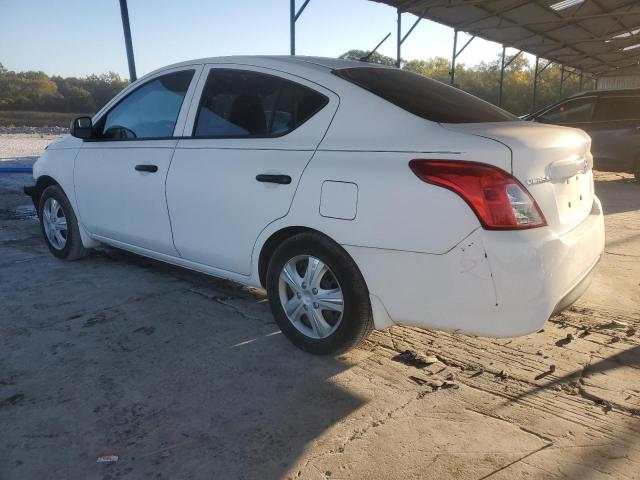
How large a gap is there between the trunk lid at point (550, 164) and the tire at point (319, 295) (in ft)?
2.86

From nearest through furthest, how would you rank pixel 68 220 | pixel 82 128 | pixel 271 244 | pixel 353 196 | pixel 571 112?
pixel 353 196 < pixel 271 244 < pixel 82 128 < pixel 68 220 < pixel 571 112

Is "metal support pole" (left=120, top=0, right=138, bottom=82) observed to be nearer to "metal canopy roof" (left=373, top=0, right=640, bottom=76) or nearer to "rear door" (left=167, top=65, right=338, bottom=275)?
"rear door" (left=167, top=65, right=338, bottom=275)

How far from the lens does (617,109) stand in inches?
363

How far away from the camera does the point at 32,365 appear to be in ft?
8.76

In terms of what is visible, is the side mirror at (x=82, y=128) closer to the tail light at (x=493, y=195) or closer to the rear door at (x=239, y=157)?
the rear door at (x=239, y=157)

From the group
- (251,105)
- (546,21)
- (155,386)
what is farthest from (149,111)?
(546,21)

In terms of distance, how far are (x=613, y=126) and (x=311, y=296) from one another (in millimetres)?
8851

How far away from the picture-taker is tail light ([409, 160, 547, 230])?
6.78 ft

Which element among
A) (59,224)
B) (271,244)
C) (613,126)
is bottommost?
(59,224)

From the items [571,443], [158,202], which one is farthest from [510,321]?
[158,202]

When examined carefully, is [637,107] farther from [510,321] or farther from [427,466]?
[427,466]

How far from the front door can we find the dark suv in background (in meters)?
8.35

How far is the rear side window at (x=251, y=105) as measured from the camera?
276 cm

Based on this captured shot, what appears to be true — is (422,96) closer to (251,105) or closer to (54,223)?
(251,105)
